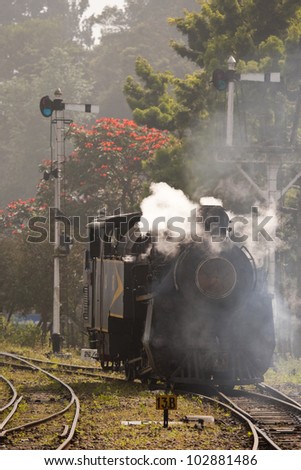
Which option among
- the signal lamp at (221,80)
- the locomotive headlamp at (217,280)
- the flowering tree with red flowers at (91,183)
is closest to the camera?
the locomotive headlamp at (217,280)

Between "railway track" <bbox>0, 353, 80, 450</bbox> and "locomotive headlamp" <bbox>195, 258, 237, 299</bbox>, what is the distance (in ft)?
9.86

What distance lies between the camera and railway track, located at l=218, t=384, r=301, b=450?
14750mm

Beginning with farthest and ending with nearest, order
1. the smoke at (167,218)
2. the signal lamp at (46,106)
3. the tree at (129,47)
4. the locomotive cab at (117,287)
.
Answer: the tree at (129,47) → the signal lamp at (46,106) → the locomotive cab at (117,287) → the smoke at (167,218)

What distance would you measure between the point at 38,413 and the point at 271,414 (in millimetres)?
3838

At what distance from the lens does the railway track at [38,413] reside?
1475cm

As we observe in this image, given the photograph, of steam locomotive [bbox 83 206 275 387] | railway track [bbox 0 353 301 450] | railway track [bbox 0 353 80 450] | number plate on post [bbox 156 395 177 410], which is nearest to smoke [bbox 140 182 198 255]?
steam locomotive [bbox 83 206 275 387]

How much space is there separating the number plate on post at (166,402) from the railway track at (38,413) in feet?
4.11

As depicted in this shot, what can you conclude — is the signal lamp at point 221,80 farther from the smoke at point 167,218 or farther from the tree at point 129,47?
the tree at point 129,47

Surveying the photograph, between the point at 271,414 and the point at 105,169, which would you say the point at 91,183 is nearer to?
the point at 105,169

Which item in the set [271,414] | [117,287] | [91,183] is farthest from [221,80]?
[91,183]

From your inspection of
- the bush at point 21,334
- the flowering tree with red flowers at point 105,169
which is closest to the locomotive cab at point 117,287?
the bush at point 21,334

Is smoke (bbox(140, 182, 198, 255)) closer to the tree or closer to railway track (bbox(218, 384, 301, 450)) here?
railway track (bbox(218, 384, 301, 450))

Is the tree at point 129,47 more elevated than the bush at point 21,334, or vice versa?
the tree at point 129,47

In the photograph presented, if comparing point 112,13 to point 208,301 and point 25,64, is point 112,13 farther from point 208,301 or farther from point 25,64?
point 208,301
